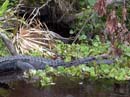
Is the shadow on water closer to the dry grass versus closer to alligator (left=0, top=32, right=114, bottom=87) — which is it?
alligator (left=0, top=32, right=114, bottom=87)

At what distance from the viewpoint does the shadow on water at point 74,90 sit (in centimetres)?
687

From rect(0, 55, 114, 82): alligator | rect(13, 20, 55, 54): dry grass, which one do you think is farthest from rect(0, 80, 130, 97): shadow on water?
rect(13, 20, 55, 54): dry grass

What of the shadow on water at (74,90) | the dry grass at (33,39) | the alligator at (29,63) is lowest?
the shadow on water at (74,90)

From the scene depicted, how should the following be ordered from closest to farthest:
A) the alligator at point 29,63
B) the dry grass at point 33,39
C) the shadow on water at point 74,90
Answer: the shadow on water at point 74,90
the alligator at point 29,63
the dry grass at point 33,39

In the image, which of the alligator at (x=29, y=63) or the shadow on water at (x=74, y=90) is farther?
the alligator at (x=29, y=63)

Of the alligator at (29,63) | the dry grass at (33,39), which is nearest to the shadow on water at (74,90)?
the alligator at (29,63)

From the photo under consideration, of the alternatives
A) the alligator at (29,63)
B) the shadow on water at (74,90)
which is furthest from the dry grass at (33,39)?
the shadow on water at (74,90)

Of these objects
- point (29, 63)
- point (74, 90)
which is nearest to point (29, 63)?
point (29, 63)

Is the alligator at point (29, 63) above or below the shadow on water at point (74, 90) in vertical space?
above

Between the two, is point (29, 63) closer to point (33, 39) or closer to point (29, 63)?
point (29, 63)

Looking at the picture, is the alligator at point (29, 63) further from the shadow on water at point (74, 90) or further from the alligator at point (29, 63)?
the shadow on water at point (74, 90)

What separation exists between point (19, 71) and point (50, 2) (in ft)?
11.1

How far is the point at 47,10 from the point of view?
37.3ft

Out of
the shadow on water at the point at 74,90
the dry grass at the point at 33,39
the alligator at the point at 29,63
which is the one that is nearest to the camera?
the shadow on water at the point at 74,90
